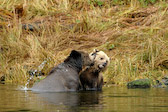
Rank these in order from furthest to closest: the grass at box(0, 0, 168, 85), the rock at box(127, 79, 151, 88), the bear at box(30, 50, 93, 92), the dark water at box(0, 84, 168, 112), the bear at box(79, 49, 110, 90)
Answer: the grass at box(0, 0, 168, 85) → the rock at box(127, 79, 151, 88) → the bear at box(79, 49, 110, 90) → the bear at box(30, 50, 93, 92) → the dark water at box(0, 84, 168, 112)

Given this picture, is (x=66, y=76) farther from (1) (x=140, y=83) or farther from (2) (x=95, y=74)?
(1) (x=140, y=83)

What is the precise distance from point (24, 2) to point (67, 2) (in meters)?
2.23

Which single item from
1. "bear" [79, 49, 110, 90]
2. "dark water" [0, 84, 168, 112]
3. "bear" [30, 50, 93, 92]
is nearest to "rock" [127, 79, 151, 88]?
"bear" [79, 49, 110, 90]

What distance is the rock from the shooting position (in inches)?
512

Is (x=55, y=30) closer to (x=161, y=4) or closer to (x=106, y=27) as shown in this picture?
(x=106, y=27)

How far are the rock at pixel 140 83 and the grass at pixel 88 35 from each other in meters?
0.74

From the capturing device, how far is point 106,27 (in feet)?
62.2

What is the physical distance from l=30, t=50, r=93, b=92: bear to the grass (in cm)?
198

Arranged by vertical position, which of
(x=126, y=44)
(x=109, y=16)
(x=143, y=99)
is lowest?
(x=143, y=99)

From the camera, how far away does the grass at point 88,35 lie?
1511cm

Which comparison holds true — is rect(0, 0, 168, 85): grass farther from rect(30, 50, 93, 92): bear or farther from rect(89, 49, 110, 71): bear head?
rect(30, 50, 93, 92): bear

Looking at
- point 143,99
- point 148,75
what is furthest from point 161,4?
point 143,99

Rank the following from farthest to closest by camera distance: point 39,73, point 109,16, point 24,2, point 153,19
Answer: point 24,2 → point 109,16 → point 153,19 → point 39,73

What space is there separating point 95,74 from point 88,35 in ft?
19.7
